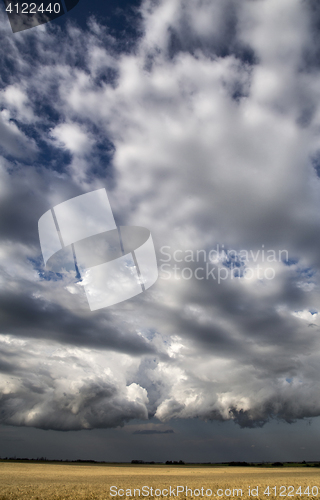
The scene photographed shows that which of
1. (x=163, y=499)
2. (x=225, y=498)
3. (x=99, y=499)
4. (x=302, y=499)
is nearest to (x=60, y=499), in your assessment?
(x=99, y=499)

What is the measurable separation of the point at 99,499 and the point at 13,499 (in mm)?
9789

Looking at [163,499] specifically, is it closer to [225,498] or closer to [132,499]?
[132,499]

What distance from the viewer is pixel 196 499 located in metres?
33.3

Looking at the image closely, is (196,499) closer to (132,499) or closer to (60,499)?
(132,499)

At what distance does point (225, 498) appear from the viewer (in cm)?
3372

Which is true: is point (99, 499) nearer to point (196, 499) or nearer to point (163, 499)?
point (163, 499)

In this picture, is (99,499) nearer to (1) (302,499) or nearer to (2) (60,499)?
(2) (60,499)

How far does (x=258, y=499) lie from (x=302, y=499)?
5041 millimetres

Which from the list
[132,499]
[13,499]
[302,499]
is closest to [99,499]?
[132,499]

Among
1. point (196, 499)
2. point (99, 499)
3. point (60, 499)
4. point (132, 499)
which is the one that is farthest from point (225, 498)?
point (60, 499)

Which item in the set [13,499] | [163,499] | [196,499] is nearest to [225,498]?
[196,499]

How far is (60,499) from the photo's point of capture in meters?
33.0

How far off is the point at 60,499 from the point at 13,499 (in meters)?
5.30

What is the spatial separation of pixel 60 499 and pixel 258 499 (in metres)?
22.8
